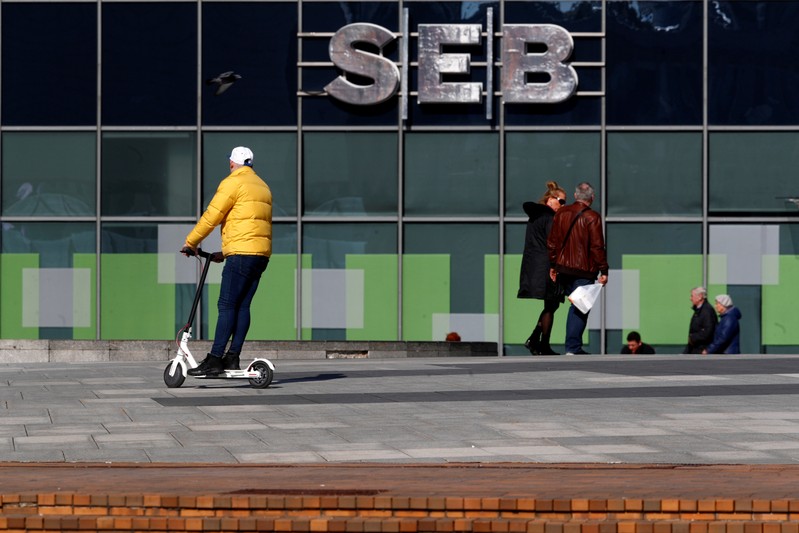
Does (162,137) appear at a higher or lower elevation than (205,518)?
higher

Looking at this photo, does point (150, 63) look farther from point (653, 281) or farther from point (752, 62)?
point (752, 62)

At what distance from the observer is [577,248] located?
54.0 ft

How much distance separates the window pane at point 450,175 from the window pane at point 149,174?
9.98 feet

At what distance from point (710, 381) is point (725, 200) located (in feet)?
38.0

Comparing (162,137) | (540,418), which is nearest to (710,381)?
(540,418)

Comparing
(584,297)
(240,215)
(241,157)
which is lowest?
(584,297)

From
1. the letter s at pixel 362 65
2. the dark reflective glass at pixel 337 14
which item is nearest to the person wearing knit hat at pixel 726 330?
the letter s at pixel 362 65

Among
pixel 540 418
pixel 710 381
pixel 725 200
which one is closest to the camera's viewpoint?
pixel 540 418

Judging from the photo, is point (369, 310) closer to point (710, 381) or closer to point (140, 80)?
point (140, 80)

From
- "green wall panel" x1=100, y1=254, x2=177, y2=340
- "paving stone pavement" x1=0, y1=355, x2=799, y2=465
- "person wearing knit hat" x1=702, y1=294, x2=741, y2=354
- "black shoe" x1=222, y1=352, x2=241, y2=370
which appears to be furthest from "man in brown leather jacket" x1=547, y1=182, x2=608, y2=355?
"green wall panel" x1=100, y1=254, x2=177, y2=340

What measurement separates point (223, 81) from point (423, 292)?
13.1 ft

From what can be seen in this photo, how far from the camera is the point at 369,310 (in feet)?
77.5

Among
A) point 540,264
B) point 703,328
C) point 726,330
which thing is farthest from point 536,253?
point 703,328

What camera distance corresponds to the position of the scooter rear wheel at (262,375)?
11789mm
